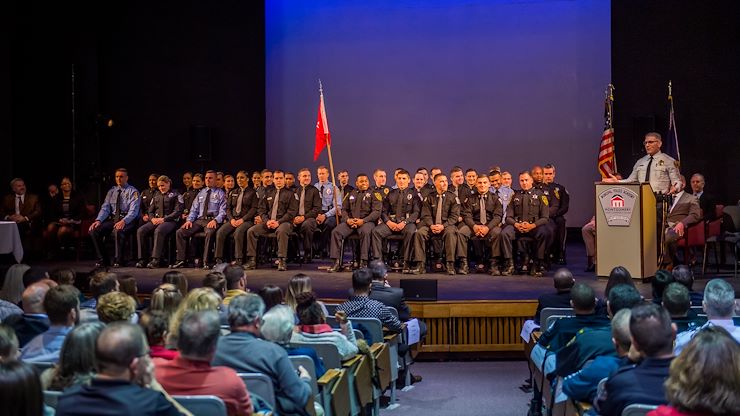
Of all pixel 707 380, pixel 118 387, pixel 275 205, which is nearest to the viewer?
pixel 707 380

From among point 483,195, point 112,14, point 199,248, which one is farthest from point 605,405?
point 112,14

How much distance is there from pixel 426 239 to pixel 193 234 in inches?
120

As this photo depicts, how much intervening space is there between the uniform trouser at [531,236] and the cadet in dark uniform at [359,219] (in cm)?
157

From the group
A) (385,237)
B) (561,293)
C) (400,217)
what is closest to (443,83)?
(400,217)

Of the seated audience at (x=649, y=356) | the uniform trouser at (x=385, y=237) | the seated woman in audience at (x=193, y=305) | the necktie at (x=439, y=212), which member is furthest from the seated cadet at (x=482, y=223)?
the seated audience at (x=649, y=356)

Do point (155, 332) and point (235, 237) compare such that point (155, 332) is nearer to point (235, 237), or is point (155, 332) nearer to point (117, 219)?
point (235, 237)

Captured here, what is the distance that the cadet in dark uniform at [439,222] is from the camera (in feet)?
33.7

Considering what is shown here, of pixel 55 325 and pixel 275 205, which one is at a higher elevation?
pixel 275 205

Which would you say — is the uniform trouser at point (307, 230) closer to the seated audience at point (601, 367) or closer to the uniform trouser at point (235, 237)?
the uniform trouser at point (235, 237)

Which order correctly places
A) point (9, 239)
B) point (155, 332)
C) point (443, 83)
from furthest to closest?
point (443, 83)
point (9, 239)
point (155, 332)

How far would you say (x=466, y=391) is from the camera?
6.70 meters

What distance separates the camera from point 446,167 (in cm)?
1412

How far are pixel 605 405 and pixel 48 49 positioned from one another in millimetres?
12023

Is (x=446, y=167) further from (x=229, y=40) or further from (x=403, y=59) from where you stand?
(x=229, y=40)
